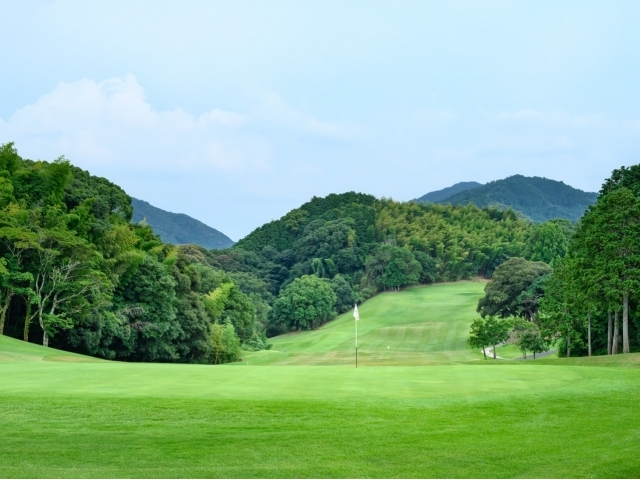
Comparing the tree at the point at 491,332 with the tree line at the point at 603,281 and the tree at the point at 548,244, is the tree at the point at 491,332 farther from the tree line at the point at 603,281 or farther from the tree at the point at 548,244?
the tree at the point at 548,244

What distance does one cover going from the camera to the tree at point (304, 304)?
364 feet

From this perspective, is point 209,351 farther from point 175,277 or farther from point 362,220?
point 362,220

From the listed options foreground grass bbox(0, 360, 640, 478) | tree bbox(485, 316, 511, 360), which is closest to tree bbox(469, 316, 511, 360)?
tree bbox(485, 316, 511, 360)

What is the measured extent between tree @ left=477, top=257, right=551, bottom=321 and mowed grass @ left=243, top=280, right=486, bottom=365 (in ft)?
19.4

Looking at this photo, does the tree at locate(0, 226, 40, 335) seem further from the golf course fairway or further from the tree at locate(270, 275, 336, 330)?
the tree at locate(270, 275, 336, 330)

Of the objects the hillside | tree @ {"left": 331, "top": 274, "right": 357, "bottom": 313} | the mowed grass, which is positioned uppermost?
the hillside

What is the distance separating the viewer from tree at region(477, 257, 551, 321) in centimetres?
7994

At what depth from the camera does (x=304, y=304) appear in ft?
364

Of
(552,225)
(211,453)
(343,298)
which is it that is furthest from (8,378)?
(552,225)

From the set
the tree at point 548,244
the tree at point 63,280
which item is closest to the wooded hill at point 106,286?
the tree at point 63,280

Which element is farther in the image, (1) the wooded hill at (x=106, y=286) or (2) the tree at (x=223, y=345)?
(2) the tree at (x=223, y=345)

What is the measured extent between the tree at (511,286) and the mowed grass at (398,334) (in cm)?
592

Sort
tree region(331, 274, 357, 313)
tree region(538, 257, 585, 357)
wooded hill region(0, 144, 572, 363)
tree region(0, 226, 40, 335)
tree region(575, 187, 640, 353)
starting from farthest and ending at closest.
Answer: tree region(331, 274, 357, 313), wooded hill region(0, 144, 572, 363), tree region(538, 257, 585, 357), tree region(0, 226, 40, 335), tree region(575, 187, 640, 353)

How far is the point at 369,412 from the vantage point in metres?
14.3
